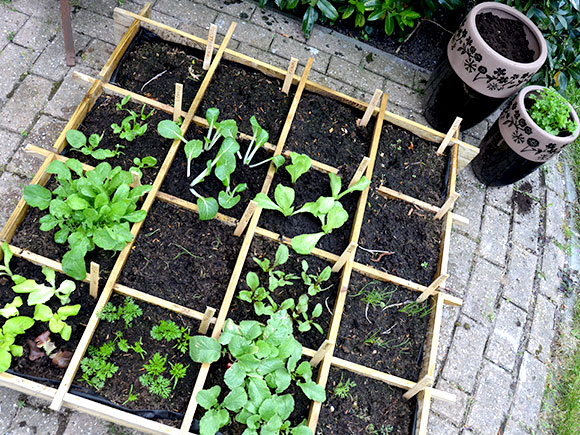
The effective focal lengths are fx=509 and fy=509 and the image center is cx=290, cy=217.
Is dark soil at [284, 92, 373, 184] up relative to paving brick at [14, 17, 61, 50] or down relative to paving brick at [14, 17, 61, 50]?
up

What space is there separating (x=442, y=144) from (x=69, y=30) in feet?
7.49

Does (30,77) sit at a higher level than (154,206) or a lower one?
lower

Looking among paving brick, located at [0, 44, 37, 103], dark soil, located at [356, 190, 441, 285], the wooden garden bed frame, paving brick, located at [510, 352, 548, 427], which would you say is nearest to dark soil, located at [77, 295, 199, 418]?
the wooden garden bed frame

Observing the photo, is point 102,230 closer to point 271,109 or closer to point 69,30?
point 271,109

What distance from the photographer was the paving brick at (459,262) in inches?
119

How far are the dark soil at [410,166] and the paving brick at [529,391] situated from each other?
1070 mm

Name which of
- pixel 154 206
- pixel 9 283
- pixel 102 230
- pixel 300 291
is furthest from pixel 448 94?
pixel 9 283

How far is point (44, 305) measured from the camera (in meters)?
2.11

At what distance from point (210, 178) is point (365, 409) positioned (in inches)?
52.7

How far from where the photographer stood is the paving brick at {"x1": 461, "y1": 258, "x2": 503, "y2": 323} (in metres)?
2.97

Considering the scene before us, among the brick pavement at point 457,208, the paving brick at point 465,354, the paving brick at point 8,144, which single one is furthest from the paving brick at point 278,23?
the paving brick at point 465,354

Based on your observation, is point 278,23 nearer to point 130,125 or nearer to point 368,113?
point 368,113

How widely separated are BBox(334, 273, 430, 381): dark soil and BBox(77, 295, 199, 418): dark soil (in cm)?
70

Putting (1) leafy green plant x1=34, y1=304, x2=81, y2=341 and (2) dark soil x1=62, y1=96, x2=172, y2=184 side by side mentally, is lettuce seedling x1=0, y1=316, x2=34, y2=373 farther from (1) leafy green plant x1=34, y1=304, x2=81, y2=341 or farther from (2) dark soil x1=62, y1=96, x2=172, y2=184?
(2) dark soil x1=62, y1=96, x2=172, y2=184
